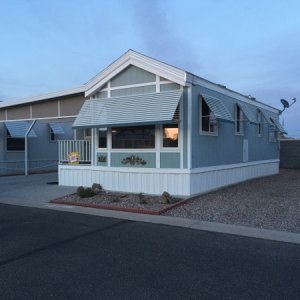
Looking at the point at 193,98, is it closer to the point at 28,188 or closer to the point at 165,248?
the point at 165,248

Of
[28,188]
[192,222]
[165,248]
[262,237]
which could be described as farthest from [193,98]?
[28,188]

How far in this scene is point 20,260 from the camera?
5918 mm

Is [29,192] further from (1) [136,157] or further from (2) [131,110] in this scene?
(2) [131,110]

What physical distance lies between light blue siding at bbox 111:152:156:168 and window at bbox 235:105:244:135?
472cm

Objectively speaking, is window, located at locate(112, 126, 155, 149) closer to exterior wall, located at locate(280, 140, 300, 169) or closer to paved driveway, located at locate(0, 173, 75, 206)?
paved driveway, located at locate(0, 173, 75, 206)

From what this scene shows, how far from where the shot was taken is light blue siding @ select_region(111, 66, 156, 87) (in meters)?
12.5

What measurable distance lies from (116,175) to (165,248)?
6.64 meters

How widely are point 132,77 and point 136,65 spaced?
459 millimetres

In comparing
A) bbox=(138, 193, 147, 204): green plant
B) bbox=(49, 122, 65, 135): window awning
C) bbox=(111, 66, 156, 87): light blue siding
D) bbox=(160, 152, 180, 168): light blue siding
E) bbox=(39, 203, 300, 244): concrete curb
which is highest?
bbox=(111, 66, 156, 87): light blue siding

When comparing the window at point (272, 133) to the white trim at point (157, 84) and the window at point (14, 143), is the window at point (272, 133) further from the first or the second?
→ the window at point (14, 143)

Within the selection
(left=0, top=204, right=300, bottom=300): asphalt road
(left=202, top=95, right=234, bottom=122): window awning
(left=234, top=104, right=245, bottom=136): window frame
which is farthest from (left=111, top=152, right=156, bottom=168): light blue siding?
(left=234, top=104, right=245, bottom=136): window frame

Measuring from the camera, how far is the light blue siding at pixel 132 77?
12.5 meters

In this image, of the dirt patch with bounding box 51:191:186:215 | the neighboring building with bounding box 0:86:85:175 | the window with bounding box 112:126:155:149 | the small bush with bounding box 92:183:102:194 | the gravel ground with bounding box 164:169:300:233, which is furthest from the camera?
the neighboring building with bounding box 0:86:85:175

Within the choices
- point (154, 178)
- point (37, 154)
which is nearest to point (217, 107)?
point (154, 178)
